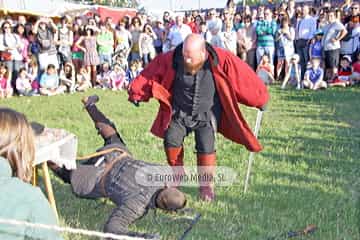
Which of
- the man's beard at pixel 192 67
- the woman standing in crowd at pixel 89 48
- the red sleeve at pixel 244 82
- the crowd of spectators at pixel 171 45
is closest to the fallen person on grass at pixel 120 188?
the man's beard at pixel 192 67

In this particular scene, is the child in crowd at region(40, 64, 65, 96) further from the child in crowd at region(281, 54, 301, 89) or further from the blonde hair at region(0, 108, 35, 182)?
the blonde hair at region(0, 108, 35, 182)

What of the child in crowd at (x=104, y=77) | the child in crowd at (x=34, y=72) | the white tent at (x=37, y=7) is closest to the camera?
the child in crowd at (x=34, y=72)

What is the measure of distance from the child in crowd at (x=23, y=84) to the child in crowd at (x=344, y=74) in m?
7.35

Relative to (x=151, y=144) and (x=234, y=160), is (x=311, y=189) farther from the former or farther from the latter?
(x=151, y=144)

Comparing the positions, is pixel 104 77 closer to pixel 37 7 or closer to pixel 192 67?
pixel 37 7

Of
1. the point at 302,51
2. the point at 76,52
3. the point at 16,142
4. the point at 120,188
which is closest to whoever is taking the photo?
the point at 16,142

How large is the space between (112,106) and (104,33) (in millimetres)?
4348

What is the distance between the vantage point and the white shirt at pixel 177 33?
13191 millimetres

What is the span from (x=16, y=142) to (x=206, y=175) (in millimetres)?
2777

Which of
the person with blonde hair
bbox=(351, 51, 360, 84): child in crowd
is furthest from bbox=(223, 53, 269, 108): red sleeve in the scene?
bbox=(351, 51, 360, 84): child in crowd

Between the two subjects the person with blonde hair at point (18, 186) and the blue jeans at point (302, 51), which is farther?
the blue jeans at point (302, 51)

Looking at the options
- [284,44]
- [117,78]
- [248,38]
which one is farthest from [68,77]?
[284,44]

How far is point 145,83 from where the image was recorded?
188 inches

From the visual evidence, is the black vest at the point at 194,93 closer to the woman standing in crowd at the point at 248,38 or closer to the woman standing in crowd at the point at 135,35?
the woman standing in crowd at the point at 248,38
